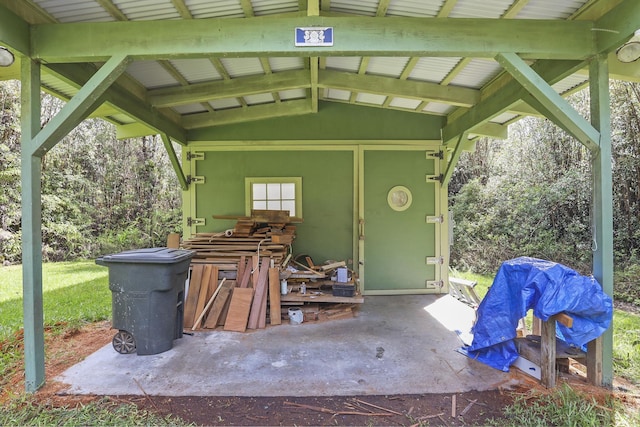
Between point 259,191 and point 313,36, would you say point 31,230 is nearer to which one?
point 313,36

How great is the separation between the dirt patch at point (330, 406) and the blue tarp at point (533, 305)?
1.07ft

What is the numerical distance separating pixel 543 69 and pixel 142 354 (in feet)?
15.3

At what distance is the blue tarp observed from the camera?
7.89 feet

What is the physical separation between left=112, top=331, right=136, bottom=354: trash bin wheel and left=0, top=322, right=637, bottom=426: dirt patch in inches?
21.6

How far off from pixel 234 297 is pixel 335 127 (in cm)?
314

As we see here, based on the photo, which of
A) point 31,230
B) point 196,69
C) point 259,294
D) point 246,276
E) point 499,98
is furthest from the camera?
point 246,276

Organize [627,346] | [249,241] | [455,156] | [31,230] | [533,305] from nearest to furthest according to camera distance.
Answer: [31,230], [533,305], [627,346], [249,241], [455,156]

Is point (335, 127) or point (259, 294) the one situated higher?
point (335, 127)

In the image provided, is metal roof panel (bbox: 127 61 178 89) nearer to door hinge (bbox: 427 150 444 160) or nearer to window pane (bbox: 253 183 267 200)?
window pane (bbox: 253 183 267 200)

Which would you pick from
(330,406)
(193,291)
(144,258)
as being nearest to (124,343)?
(144,258)

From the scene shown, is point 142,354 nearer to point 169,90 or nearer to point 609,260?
point 169,90

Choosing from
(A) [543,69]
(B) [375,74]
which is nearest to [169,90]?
(B) [375,74]

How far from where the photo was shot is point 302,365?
9.43 feet

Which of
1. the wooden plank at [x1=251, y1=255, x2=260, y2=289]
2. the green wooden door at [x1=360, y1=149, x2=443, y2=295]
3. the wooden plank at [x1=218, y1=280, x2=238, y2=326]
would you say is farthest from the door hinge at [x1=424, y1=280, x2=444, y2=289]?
the wooden plank at [x1=218, y1=280, x2=238, y2=326]
